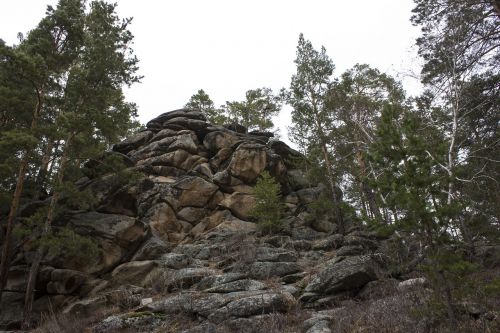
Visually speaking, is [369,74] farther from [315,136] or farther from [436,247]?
[436,247]

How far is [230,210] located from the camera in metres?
23.2

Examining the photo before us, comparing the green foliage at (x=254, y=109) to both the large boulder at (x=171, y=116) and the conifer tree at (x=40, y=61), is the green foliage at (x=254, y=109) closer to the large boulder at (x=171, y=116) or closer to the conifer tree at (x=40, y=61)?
the large boulder at (x=171, y=116)

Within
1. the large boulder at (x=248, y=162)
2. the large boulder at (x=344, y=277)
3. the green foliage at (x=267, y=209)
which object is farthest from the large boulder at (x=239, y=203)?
the large boulder at (x=344, y=277)

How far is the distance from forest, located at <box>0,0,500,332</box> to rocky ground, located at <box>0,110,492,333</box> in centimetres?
134

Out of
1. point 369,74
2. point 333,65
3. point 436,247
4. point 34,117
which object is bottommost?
point 436,247

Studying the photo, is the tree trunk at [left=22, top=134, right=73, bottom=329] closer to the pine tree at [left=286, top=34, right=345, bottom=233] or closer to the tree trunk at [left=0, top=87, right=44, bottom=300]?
the tree trunk at [left=0, top=87, right=44, bottom=300]

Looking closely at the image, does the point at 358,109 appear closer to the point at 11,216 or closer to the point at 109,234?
the point at 109,234

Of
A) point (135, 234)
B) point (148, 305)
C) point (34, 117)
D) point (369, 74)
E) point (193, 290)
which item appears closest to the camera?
point (148, 305)

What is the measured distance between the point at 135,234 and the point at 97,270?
2.37m

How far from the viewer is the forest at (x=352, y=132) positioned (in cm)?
741

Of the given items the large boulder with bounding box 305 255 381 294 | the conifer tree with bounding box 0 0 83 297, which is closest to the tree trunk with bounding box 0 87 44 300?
the conifer tree with bounding box 0 0 83 297

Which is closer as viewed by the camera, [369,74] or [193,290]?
[193,290]

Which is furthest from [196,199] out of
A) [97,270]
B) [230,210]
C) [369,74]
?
[369,74]

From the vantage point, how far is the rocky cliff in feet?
33.9
